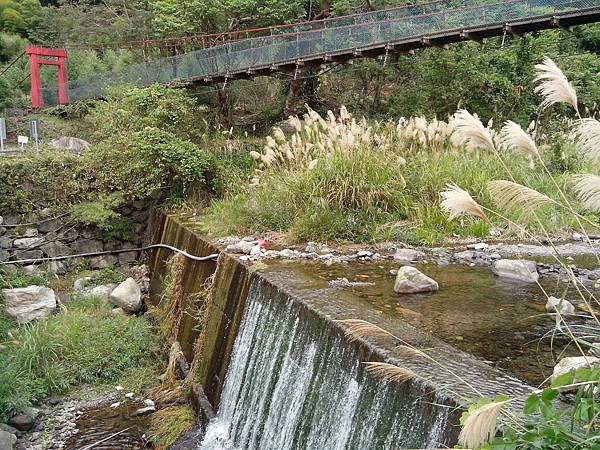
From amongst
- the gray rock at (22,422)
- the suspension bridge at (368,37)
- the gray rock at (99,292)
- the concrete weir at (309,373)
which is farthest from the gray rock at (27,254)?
the suspension bridge at (368,37)

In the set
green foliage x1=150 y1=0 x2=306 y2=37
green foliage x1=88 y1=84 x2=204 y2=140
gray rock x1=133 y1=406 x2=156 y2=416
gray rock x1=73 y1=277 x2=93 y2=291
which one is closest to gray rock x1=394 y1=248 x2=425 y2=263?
gray rock x1=133 y1=406 x2=156 y2=416

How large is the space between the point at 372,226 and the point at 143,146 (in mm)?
4539

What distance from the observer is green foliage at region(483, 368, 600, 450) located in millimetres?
1560

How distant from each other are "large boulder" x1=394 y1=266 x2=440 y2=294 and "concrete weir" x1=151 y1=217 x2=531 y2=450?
44 cm

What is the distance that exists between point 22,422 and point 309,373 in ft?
11.4

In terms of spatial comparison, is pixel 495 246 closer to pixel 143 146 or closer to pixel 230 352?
pixel 230 352

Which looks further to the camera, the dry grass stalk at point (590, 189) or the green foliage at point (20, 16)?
the green foliage at point (20, 16)

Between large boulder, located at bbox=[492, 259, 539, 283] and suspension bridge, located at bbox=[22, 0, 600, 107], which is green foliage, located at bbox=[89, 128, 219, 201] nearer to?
suspension bridge, located at bbox=[22, 0, 600, 107]

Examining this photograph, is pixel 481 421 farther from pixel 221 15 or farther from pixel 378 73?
pixel 221 15

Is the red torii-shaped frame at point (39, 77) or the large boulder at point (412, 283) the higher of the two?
the red torii-shaped frame at point (39, 77)

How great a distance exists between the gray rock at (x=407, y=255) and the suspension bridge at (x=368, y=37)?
624 centimetres

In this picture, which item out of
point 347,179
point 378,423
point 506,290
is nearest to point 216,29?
point 347,179

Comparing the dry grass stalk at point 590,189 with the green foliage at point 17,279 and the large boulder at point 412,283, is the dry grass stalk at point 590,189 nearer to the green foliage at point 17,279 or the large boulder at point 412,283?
the large boulder at point 412,283

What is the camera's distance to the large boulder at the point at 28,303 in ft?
23.8
